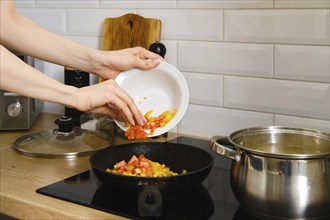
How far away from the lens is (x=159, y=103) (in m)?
1.35

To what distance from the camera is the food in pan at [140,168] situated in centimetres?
112

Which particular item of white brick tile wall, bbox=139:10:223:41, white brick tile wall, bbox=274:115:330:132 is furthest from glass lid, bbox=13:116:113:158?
white brick tile wall, bbox=274:115:330:132

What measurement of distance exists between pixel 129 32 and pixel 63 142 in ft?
1.39

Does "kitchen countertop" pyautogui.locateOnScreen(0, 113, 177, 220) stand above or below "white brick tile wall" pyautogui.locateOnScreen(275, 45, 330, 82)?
below

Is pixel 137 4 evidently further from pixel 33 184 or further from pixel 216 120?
pixel 33 184

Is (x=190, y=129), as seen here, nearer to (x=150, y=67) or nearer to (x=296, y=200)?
(x=150, y=67)

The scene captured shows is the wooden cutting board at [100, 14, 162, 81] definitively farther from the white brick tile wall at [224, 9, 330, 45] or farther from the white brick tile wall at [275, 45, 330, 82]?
the white brick tile wall at [275, 45, 330, 82]

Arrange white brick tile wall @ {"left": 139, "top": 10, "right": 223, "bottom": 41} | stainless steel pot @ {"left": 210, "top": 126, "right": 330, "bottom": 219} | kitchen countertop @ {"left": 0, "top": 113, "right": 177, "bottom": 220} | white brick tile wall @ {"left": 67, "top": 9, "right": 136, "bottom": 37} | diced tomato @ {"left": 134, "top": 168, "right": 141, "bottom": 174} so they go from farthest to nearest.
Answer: white brick tile wall @ {"left": 67, "top": 9, "right": 136, "bottom": 37} → white brick tile wall @ {"left": 139, "top": 10, "right": 223, "bottom": 41} → diced tomato @ {"left": 134, "top": 168, "right": 141, "bottom": 174} → kitchen countertop @ {"left": 0, "top": 113, "right": 177, "bottom": 220} → stainless steel pot @ {"left": 210, "top": 126, "right": 330, "bottom": 219}

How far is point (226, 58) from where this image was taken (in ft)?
4.82

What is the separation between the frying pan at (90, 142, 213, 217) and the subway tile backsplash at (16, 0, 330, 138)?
306 millimetres

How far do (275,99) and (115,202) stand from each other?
584mm

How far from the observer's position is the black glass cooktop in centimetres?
98

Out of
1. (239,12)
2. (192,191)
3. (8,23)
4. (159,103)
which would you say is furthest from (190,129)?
(8,23)

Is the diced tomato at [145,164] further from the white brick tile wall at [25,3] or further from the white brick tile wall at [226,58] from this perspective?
the white brick tile wall at [25,3]
